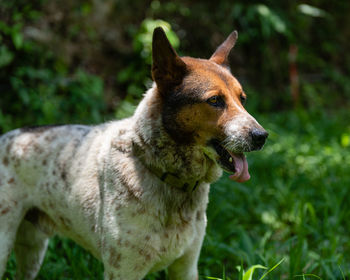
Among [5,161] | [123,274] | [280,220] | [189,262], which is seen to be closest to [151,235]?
[123,274]

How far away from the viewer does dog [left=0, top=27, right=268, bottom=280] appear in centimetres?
241

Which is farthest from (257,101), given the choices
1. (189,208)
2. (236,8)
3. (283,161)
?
(189,208)

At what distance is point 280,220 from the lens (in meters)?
4.39

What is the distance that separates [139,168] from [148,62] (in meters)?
3.55

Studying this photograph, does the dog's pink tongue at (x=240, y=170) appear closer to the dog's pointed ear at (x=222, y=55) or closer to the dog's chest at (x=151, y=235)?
the dog's chest at (x=151, y=235)

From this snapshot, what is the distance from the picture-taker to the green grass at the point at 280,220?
3354 millimetres

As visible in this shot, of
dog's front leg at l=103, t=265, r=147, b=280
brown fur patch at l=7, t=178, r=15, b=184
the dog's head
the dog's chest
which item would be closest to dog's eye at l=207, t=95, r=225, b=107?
the dog's head

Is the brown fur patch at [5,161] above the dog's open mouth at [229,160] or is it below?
below

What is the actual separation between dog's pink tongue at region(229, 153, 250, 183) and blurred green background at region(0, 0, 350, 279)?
28.6 inches

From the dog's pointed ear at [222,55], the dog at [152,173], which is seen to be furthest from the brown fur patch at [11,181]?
the dog's pointed ear at [222,55]

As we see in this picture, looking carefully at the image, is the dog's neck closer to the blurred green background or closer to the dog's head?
the dog's head

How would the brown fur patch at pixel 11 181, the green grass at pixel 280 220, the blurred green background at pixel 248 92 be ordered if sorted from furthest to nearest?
the blurred green background at pixel 248 92, the green grass at pixel 280 220, the brown fur patch at pixel 11 181

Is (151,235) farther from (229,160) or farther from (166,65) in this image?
(166,65)

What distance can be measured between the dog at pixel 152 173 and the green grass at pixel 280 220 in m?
0.64
